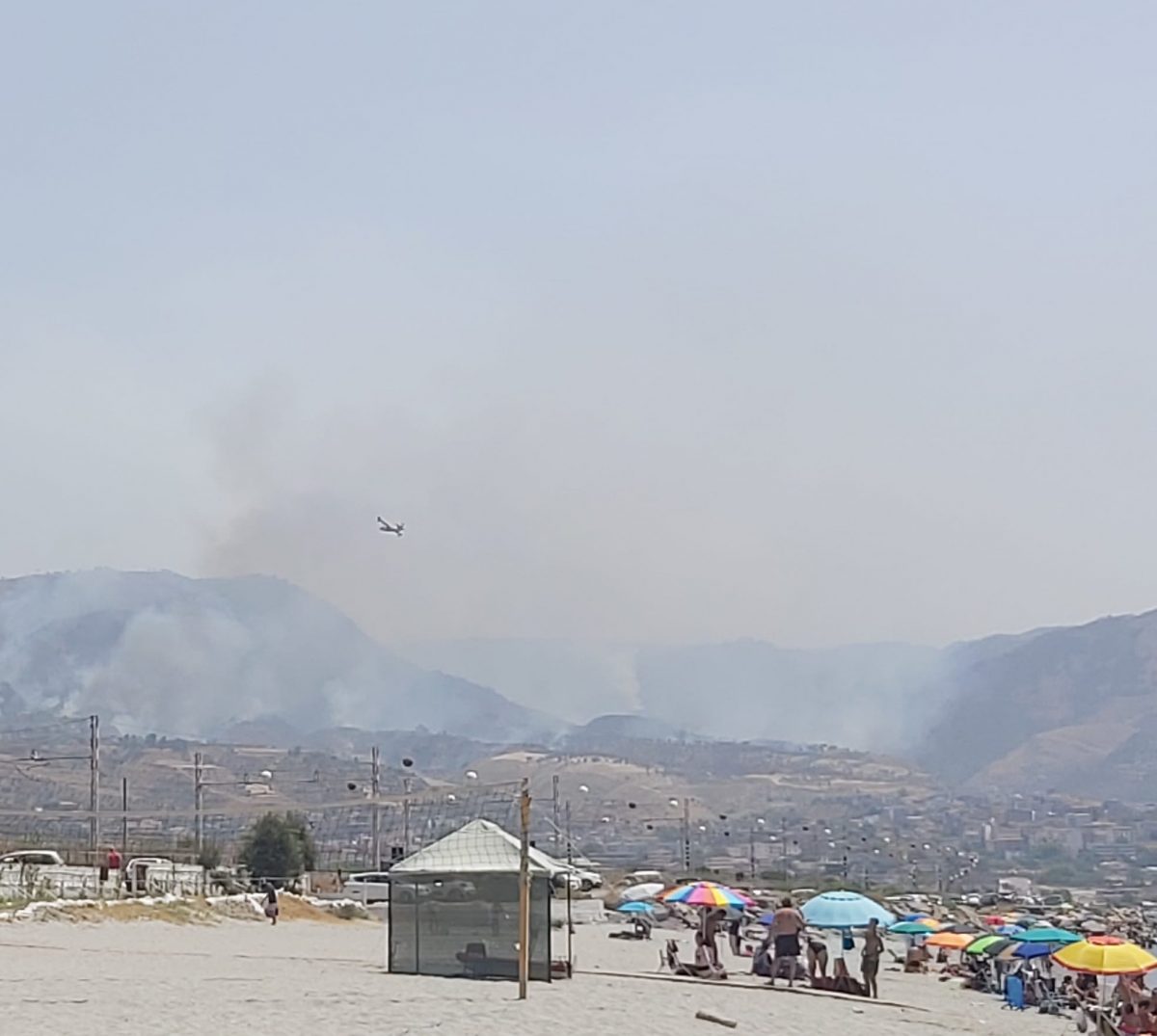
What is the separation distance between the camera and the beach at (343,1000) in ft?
58.9

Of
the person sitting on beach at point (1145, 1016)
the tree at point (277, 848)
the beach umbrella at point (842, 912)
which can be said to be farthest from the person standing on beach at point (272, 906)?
the person sitting on beach at point (1145, 1016)

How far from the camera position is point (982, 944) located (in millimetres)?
37875

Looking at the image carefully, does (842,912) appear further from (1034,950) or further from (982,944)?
(982,944)

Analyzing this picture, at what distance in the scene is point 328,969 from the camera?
25281 mm

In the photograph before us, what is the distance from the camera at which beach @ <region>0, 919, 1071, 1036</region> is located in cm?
1794

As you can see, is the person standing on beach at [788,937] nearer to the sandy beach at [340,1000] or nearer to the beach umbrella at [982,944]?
the sandy beach at [340,1000]

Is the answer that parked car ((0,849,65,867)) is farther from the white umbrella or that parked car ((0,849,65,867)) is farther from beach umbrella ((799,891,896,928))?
beach umbrella ((799,891,896,928))

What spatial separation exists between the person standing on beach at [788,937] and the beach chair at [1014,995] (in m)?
6.61

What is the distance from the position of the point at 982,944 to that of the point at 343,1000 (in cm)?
2116

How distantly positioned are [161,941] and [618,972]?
8011 millimetres

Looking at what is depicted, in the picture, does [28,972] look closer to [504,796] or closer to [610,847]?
[504,796]

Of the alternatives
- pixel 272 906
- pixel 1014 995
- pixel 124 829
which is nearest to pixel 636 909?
pixel 272 906

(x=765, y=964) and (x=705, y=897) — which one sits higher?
(x=705, y=897)

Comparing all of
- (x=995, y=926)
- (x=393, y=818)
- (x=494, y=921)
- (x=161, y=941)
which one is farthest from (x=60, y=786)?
(x=494, y=921)
